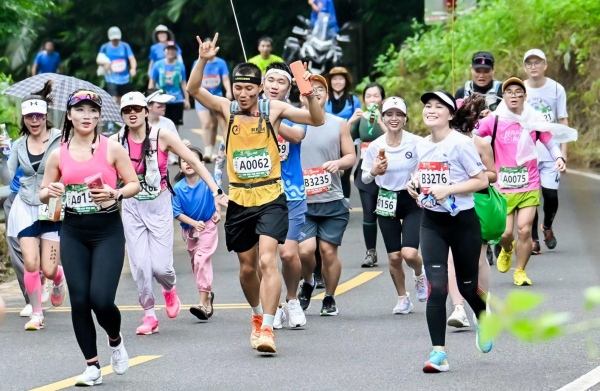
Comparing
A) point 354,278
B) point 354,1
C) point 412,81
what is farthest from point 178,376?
point 354,1

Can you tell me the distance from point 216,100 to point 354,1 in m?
22.0

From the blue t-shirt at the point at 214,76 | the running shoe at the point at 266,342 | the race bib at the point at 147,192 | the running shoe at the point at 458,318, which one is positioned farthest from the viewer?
the blue t-shirt at the point at 214,76

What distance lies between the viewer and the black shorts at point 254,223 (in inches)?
306

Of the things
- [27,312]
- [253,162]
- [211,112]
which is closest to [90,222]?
[253,162]

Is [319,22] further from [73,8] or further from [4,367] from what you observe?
[4,367]

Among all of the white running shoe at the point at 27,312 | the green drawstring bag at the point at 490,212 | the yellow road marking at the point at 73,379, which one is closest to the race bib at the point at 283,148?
the green drawstring bag at the point at 490,212

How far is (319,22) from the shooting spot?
27.0 meters

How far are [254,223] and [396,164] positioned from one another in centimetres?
194

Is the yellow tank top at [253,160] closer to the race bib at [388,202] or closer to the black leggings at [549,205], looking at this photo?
the race bib at [388,202]

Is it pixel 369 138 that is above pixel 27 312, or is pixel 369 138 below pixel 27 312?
above

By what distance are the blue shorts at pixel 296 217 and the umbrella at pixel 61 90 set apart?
216 cm

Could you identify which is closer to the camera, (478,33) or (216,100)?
(216,100)

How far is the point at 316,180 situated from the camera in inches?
372

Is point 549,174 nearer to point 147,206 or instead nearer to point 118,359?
point 147,206
